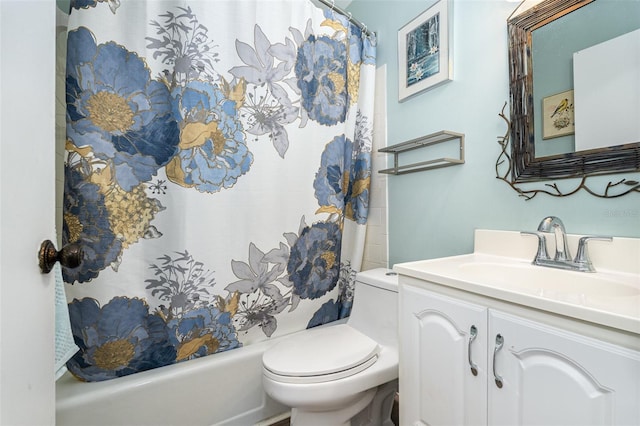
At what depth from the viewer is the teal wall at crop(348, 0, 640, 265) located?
101 cm

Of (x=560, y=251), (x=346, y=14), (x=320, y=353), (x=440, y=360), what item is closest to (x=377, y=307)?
(x=320, y=353)

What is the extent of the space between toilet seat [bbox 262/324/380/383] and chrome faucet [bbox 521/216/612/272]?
725 mm

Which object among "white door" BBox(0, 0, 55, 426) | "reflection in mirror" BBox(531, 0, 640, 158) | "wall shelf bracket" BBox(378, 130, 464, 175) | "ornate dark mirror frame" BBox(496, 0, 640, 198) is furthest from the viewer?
"wall shelf bracket" BBox(378, 130, 464, 175)

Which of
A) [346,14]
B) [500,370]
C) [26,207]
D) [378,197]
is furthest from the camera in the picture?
[378,197]

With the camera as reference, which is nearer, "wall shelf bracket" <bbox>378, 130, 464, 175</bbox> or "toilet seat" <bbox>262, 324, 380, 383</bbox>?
"toilet seat" <bbox>262, 324, 380, 383</bbox>

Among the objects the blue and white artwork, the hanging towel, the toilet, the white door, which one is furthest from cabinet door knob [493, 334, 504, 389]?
the blue and white artwork

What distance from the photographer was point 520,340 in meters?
0.71

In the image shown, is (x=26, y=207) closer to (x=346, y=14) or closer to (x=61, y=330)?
(x=61, y=330)

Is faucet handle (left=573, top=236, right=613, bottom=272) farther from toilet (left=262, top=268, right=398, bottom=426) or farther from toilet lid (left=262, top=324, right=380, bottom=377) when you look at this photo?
toilet lid (left=262, top=324, right=380, bottom=377)

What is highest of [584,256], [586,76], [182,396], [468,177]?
[586,76]

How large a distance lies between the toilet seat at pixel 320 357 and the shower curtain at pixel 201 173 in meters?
0.27

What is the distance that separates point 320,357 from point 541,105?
1275mm

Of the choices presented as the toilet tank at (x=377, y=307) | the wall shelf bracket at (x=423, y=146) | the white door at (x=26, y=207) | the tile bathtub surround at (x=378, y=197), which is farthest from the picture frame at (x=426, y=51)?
the white door at (x=26, y=207)

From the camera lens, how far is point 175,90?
1.26 m
